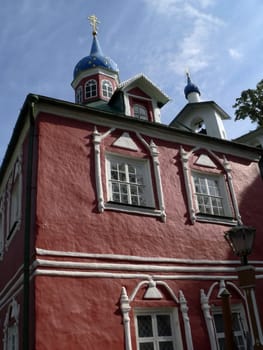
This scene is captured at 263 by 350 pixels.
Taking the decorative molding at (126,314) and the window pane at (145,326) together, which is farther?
the window pane at (145,326)

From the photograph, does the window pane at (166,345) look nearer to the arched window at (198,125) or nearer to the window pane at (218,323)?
the window pane at (218,323)

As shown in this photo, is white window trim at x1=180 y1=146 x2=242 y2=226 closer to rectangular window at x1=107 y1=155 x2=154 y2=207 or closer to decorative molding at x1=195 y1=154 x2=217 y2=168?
decorative molding at x1=195 y1=154 x2=217 y2=168

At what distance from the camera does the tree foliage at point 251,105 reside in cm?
2172

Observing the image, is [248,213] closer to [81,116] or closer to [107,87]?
[81,116]

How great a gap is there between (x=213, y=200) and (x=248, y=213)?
1206 mm

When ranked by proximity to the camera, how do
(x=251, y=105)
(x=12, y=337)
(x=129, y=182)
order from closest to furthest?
(x=12, y=337)
(x=129, y=182)
(x=251, y=105)

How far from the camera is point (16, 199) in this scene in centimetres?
1096

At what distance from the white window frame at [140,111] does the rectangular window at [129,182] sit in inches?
92.1

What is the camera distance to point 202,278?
991 centimetres

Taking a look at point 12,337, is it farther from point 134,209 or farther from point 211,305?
point 211,305

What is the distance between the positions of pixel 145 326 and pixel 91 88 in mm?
10371

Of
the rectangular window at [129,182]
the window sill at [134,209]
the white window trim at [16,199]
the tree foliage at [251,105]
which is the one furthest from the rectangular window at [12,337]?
the tree foliage at [251,105]

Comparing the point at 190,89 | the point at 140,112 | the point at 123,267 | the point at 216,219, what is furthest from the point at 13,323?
the point at 190,89

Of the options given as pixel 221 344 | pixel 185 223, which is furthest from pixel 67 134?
pixel 221 344
